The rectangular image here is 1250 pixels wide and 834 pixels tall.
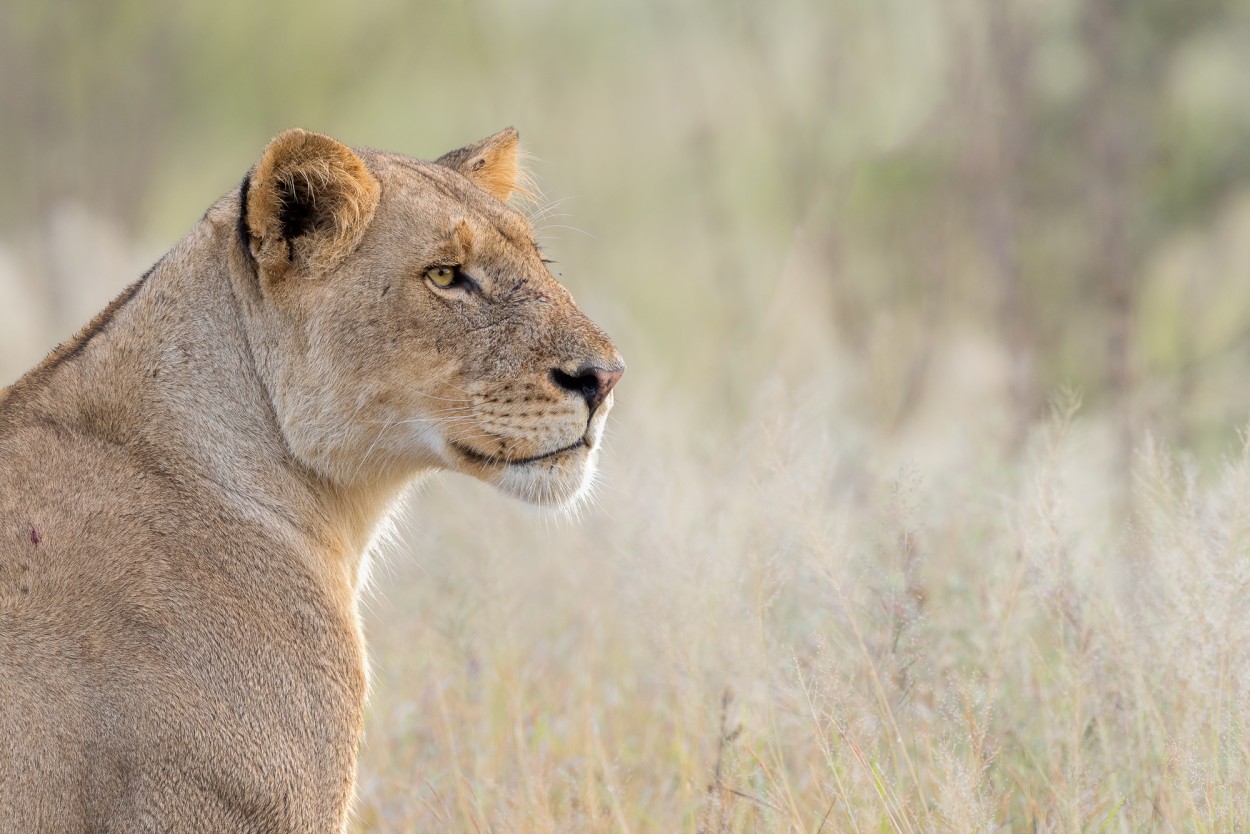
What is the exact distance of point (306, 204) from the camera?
3375 mm

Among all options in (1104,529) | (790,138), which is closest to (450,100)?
(790,138)

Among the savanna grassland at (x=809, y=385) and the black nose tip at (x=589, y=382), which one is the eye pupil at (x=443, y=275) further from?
the savanna grassland at (x=809, y=385)

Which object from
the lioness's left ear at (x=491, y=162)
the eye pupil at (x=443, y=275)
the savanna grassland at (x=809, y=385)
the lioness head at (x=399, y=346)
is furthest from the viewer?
the lioness's left ear at (x=491, y=162)

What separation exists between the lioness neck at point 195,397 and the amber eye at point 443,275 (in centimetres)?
41

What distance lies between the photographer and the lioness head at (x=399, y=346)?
3.36m

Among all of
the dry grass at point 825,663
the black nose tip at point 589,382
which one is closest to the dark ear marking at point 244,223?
the black nose tip at point 589,382

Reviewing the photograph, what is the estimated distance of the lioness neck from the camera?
322cm

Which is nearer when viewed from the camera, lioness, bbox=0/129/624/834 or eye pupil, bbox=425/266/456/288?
lioness, bbox=0/129/624/834

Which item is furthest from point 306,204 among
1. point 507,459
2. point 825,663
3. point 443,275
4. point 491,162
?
point 825,663

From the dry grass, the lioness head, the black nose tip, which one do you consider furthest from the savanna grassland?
the lioness head

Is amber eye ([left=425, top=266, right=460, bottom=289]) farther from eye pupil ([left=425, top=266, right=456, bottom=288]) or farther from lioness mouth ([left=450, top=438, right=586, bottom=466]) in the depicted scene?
lioness mouth ([left=450, top=438, right=586, bottom=466])

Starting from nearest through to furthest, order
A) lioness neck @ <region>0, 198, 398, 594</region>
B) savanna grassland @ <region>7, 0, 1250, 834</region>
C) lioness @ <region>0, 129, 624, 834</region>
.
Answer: lioness @ <region>0, 129, 624, 834</region> → lioness neck @ <region>0, 198, 398, 594</region> → savanna grassland @ <region>7, 0, 1250, 834</region>

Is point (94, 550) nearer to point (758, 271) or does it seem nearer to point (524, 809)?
point (524, 809)

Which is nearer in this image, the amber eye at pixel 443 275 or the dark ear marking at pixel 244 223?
the dark ear marking at pixel 244 223
